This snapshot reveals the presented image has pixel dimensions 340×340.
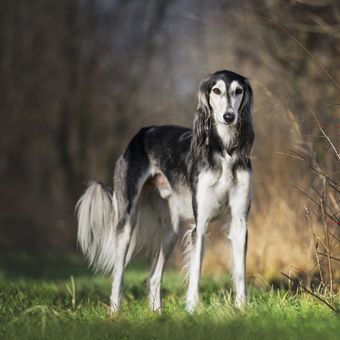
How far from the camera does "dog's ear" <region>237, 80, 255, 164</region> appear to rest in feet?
19.2

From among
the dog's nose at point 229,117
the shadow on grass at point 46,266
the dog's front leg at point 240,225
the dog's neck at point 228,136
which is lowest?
the shadow on grass at point 46,266

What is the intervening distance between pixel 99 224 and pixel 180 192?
3.14 ft

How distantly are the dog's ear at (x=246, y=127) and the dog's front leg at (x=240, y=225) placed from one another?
0.57 feet

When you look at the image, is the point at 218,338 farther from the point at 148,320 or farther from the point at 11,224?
the point at 11,224

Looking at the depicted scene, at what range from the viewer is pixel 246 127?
5.92 meters

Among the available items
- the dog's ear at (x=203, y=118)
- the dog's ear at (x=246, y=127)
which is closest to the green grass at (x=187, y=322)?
the dog's ear at (x=246, y=127)

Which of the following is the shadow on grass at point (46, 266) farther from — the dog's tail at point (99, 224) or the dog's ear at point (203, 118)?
the dog's ear at point (203, 118)

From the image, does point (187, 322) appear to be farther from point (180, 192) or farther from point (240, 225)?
point (180, 192)

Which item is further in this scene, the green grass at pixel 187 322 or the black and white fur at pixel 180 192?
the black and white fur at pixel 180 192

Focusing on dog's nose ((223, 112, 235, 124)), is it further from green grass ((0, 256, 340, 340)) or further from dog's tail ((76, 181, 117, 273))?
dog's tail ((76, 181, 117, 273))

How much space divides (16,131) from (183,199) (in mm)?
12969

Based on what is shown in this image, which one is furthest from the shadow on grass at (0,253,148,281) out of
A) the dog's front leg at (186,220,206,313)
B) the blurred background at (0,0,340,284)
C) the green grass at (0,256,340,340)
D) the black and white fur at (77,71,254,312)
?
the green grass at (0,256,340,340)

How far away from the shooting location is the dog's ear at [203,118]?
5.93 meters

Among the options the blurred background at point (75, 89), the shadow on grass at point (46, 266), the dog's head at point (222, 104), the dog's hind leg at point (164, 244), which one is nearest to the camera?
the dog's head at point (222, 104)
